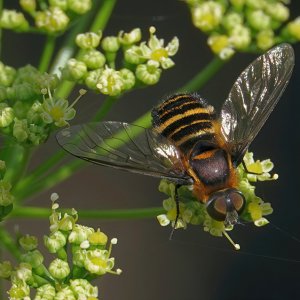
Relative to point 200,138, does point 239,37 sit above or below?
above

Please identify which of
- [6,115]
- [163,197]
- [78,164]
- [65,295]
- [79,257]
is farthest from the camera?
[163,197]

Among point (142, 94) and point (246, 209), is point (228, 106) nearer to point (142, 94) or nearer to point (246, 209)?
point (246, 209)

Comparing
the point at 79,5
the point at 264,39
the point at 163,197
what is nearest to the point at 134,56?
the point at 79,5

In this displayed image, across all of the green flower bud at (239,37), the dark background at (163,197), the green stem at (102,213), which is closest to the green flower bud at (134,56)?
the green flower bud at (239,37)

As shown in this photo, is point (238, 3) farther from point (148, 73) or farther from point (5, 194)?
point (5, 194)

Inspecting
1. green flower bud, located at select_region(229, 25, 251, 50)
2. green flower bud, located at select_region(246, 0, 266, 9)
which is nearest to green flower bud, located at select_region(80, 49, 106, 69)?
green flower bud, located at select_region(229, 25, 251, 50)

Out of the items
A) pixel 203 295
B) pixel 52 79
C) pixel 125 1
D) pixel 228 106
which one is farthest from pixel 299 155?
pixel 52 79

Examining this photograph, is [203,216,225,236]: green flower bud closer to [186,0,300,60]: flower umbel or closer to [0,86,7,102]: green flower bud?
[186,0,300,60]: flower umbel

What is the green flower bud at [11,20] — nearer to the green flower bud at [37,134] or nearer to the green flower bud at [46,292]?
the green flower bud at [37,134]
